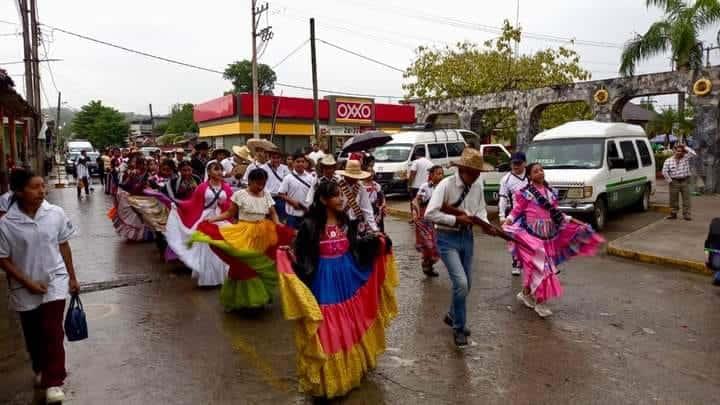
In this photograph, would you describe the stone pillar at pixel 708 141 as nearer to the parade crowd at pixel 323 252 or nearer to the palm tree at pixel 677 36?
the palm tree at pixel 677 36

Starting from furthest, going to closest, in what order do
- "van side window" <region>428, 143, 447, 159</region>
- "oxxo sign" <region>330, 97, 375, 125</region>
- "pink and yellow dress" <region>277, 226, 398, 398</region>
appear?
"oxxo sign" <region>330, 97, 375, 125</region>, "van side window" <region>428, 143, 447, 159</region>, "pink and yellow dress" <region>277, 226, 398, 398</region>

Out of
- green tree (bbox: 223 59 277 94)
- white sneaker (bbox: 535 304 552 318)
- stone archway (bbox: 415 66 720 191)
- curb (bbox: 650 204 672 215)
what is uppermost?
green tree (bbox: 223 59 277 94)

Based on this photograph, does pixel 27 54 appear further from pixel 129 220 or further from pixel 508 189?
pixel 508 189

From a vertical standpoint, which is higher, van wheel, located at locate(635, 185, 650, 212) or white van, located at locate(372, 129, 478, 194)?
white van, located at locate(372, 129, 478, 194)

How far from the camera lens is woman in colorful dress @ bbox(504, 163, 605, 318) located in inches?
244

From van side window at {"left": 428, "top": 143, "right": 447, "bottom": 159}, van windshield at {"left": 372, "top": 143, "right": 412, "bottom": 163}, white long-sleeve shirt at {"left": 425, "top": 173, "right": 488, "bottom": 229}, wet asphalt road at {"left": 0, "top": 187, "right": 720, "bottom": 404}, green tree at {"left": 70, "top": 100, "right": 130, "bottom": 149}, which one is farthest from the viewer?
green tree at {"left": 70, "top": 100, "right": 130, "bottom": 149}

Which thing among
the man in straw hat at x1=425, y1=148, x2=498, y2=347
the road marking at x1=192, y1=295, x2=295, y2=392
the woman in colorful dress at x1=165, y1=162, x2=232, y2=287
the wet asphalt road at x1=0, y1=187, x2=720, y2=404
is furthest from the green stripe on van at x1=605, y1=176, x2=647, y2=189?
the road marking at x1=192, y1=295, x2=295, y2=392

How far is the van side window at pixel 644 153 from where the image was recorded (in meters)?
13.8

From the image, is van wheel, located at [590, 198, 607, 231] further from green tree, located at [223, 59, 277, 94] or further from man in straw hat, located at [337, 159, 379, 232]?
green tree, located at [223, 59, 277, 94]

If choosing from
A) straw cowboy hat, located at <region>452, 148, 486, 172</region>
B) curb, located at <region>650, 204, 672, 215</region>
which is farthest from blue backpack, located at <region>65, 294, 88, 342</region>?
curb, located at <region>650, 204, 672, 215</region>

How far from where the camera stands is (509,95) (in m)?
22.8

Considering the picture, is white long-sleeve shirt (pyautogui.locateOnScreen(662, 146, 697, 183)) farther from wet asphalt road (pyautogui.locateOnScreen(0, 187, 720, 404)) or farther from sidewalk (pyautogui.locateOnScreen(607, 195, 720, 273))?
wet asphalt road (pyautogui.locateOnScreen(0, 187, 720, 404))

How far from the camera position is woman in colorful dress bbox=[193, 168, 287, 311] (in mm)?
6012

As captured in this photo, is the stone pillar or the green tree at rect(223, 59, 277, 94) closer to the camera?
the stone pillar
